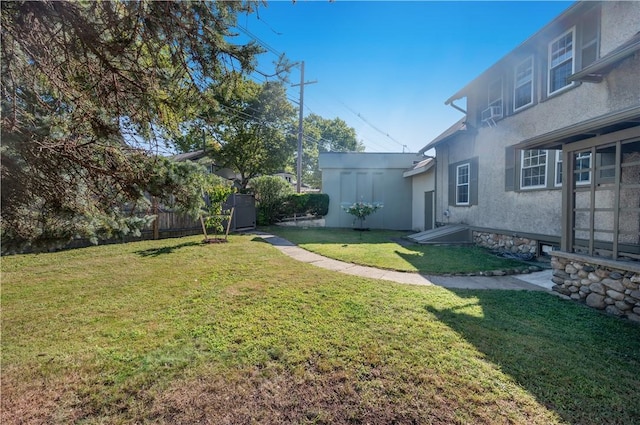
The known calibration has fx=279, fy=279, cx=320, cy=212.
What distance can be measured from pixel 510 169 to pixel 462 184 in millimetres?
2593

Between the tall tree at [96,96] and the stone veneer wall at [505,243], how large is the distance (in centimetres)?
837

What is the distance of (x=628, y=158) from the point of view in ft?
17.5

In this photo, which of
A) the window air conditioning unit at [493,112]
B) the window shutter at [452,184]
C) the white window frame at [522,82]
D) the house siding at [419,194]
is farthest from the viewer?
the house siding at [419,194]

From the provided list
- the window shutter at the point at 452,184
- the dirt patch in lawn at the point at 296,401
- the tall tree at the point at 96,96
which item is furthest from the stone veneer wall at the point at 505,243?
the tall tree at the point at 96,96

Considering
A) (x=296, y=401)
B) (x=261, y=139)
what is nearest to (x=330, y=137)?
(x=261, y=139)

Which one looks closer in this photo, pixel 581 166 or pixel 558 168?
pixel 581 166

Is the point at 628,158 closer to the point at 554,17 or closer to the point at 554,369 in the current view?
the point at 554,17

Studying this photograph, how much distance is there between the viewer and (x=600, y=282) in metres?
4.30

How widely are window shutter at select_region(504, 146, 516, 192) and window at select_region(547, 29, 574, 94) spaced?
1.76 meters

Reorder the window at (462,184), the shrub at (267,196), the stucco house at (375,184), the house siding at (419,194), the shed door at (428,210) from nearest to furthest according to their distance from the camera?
the window at (462,184) < the shed door at (428,210) < the house siding at (419,194) < the shrub at (267,196) < the stucco house at (375,184)

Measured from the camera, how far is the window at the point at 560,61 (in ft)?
21.5

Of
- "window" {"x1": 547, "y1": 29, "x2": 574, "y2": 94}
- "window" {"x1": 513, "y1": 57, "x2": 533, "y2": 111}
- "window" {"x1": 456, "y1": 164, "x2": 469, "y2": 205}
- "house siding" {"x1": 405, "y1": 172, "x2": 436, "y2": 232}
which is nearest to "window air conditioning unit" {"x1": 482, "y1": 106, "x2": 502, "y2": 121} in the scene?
"window" {"x1": 513, "y1": 57, "x2": 533, "y2": 111}

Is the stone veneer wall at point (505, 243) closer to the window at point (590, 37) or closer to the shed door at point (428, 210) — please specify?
the shed door at point (428, 210)

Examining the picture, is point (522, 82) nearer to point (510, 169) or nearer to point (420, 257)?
point (510, 169)
